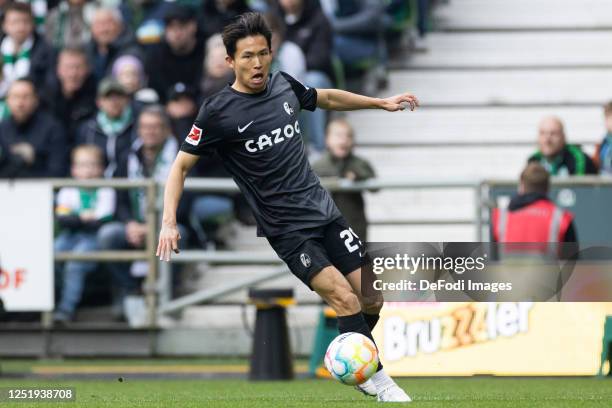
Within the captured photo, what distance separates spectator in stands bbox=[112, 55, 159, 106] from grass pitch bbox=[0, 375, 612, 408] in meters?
3.94

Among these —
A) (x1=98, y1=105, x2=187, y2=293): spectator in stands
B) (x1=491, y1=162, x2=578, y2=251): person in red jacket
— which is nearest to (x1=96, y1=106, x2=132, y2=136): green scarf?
(x1=98, y1=105, x2=187, y2=293): spectator in stands

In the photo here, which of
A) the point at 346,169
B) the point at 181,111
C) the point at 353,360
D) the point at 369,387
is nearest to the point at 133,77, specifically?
the point at 181,111

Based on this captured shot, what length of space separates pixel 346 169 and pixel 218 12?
3065 mm

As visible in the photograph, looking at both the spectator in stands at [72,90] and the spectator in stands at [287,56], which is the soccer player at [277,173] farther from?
the spectator in stands at [72,90]

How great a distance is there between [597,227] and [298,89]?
466 cm

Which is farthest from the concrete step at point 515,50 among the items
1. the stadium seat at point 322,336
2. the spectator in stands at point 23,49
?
the stadium seat at point 322,336

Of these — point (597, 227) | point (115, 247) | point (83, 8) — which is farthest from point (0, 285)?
point (597, 227)

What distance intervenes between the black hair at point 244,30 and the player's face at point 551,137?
5.34 m

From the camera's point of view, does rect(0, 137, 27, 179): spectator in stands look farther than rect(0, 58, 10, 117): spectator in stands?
No

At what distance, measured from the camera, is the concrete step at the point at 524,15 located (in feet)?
61.3

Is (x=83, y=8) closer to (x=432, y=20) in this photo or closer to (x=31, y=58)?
(x=31, y=58)

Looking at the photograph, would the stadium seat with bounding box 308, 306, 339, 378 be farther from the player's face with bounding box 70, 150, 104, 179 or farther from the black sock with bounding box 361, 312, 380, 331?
the black sock with bounding box 361, 312, 380, 331

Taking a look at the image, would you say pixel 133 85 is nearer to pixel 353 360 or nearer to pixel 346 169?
pixel 346 169

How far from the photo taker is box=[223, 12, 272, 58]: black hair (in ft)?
30.6
